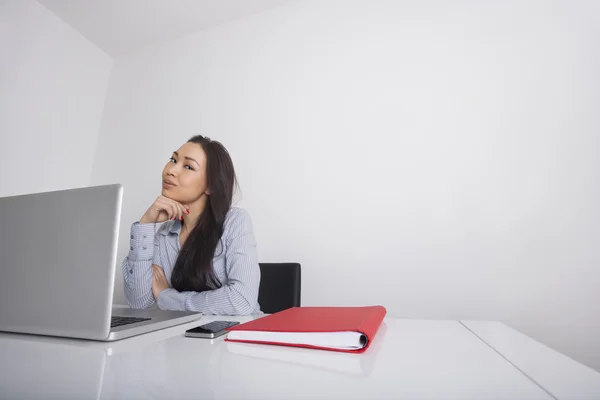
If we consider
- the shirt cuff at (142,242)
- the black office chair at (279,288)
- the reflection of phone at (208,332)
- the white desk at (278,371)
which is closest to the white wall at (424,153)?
the black office chair at (279,288)

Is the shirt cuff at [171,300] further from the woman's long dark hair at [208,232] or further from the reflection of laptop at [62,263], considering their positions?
the reflection of laptop at [62,263]

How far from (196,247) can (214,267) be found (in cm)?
10

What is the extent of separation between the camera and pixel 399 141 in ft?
6.04

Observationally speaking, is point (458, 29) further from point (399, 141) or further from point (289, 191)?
point (289, 191)

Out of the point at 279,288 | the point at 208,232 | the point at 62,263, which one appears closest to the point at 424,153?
the point at 279,288

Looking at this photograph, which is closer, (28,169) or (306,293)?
(306,293)

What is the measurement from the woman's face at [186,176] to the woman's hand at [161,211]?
11 centimetres

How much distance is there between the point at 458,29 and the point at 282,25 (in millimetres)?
1097

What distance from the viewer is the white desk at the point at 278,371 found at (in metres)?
0.35

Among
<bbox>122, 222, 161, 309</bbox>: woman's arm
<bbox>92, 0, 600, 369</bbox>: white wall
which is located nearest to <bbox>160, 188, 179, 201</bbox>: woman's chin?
<bbox>122, 222, 161, 309</bbox>: woman's arm

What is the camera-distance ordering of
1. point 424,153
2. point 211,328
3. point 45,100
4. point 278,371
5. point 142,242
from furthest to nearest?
point 45,100 → point 424,153 → point 142,242 → point 211,328 → point 278,371

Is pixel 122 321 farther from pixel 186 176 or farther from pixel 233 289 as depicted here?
pixel 186 176

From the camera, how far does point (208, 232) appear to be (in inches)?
52.1

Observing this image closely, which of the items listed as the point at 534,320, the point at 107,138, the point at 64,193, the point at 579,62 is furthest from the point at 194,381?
the point at 107,138
